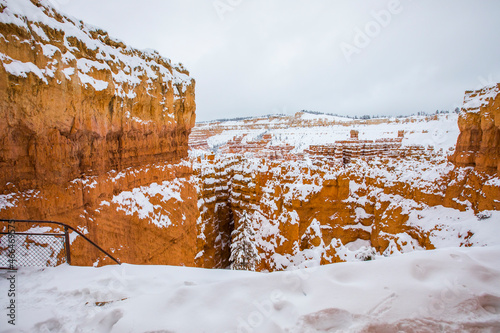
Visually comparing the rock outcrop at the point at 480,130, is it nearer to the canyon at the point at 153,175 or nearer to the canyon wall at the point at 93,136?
the canyon at the point at 153,175

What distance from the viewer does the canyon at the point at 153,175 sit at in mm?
5598

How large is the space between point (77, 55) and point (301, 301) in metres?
8.09

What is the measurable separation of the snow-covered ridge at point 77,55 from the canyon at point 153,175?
0.03 meters

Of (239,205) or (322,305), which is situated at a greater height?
(322,305)

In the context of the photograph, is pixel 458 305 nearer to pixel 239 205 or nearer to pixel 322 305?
pixel 322 305

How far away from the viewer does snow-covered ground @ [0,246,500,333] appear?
2.36m

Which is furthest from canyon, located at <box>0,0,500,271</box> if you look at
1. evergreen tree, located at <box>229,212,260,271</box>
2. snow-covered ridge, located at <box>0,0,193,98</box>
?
evergreen tree, located at <box>229,212,260,271</box>

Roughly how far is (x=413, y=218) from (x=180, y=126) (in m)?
17.7

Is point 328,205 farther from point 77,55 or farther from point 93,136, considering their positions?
point 77,55

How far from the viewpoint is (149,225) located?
8898 millimetres

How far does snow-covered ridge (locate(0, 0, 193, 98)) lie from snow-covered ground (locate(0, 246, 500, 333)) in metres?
4.93

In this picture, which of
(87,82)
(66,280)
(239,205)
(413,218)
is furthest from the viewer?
(239,205)

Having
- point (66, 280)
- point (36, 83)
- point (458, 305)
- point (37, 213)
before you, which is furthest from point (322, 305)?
point (36, 83)

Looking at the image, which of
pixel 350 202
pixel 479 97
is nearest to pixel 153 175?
pixel 350 202
